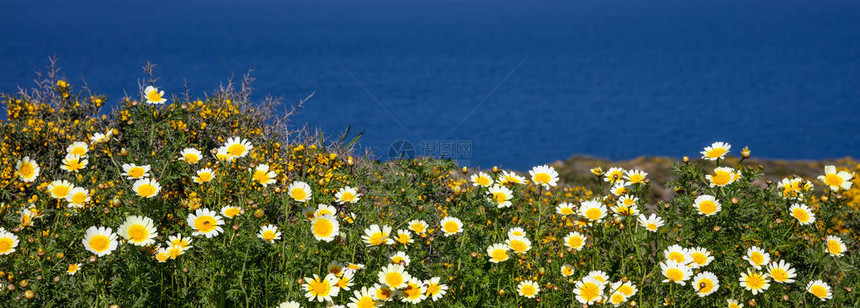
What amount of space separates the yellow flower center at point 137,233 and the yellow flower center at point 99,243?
95 millimetres

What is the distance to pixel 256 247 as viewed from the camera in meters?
3.24

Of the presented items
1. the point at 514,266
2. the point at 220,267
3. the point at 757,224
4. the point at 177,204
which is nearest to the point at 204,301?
the point at 220,267

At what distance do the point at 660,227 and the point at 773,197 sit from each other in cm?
86

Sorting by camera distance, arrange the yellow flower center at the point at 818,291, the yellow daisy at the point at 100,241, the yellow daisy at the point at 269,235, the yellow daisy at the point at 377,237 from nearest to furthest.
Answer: the yellow daisy at the point at 100,241, the yellow daisy at the point at 377,237, the yellow daisy at the point at 269,235, the yellow flower center at the point at 818,291

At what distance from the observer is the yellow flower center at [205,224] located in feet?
9.55

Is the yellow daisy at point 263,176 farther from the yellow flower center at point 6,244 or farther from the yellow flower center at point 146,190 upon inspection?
the yellow flower center at point 6,244

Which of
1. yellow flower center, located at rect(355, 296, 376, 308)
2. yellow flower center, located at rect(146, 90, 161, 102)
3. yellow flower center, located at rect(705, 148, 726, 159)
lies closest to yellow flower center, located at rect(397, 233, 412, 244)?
yellow flower center, located at rect(355, 296, 376, 308)

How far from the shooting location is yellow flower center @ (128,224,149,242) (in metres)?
2.76

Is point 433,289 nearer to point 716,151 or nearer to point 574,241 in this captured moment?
point 574,241

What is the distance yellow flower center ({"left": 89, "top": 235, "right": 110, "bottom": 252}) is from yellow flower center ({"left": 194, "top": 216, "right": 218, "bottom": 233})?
356mm

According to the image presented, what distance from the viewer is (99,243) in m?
2.73

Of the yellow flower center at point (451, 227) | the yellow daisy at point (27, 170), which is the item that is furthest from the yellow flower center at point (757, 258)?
the yellow daisy at point (27, 170)

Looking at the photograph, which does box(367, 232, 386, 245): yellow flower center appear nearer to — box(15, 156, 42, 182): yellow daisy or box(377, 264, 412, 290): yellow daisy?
box(377, 264, 412, 290): yellow daisy

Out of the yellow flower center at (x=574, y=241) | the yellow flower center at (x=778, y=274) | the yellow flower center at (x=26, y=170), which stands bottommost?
the yellow flower center at (x=778, y=274)
